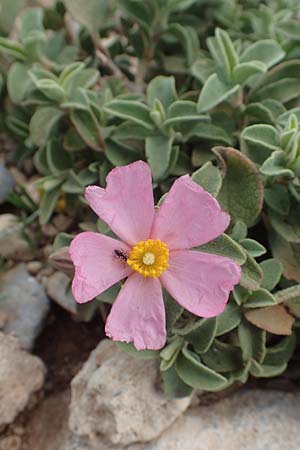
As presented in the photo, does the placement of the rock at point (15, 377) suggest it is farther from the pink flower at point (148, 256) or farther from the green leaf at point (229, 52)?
the green leaf at point (229, 52)

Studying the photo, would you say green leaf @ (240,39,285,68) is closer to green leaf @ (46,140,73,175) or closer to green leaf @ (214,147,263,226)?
green leaf @ (214,147,263,226)

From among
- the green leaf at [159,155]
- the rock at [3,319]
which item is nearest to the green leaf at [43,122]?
the green leaf at [159,155]

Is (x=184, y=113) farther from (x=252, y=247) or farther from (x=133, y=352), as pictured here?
(x=133, y=352)

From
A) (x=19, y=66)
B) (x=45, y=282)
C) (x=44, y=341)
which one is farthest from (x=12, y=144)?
(x=44, y=341)

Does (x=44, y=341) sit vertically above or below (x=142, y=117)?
below

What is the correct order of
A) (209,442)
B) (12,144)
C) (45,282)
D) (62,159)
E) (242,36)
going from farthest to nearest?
(12,144) → (242,36) → (45,282) → (62,159) → (209,442)

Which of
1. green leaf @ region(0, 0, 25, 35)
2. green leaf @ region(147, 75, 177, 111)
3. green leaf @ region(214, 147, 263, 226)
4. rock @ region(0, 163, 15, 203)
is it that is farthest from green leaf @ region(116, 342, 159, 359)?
green leaf @ region(0, 0, 25, 35)

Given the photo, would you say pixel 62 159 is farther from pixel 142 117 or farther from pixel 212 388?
pixel 212 388
